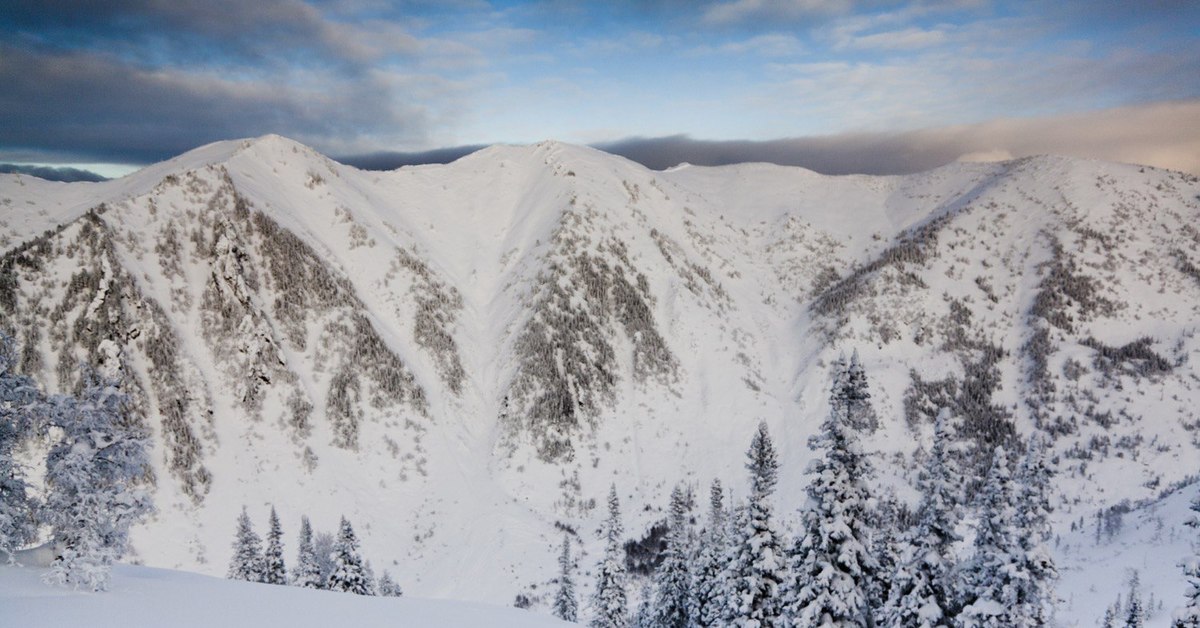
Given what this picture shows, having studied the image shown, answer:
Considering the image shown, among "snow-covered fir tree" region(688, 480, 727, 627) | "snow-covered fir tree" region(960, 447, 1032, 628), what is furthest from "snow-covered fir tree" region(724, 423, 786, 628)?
"snow-covered fir tree" region(688, 480, 727, 627)

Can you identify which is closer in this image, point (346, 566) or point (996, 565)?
point (996, 565)

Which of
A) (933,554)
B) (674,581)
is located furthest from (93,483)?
(674,581)

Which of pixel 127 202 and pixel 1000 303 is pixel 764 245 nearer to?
pixel 1000 303

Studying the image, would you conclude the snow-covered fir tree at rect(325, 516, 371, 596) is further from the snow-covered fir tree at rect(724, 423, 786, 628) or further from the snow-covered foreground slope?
the snow-covered fir tree at rect(724, 423, 786, 628)

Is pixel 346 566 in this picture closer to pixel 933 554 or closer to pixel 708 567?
pixel 708 567

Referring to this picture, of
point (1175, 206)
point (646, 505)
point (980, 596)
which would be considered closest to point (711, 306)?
point (646, 505)

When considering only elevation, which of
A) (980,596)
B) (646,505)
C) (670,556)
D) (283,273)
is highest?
(283,273)
